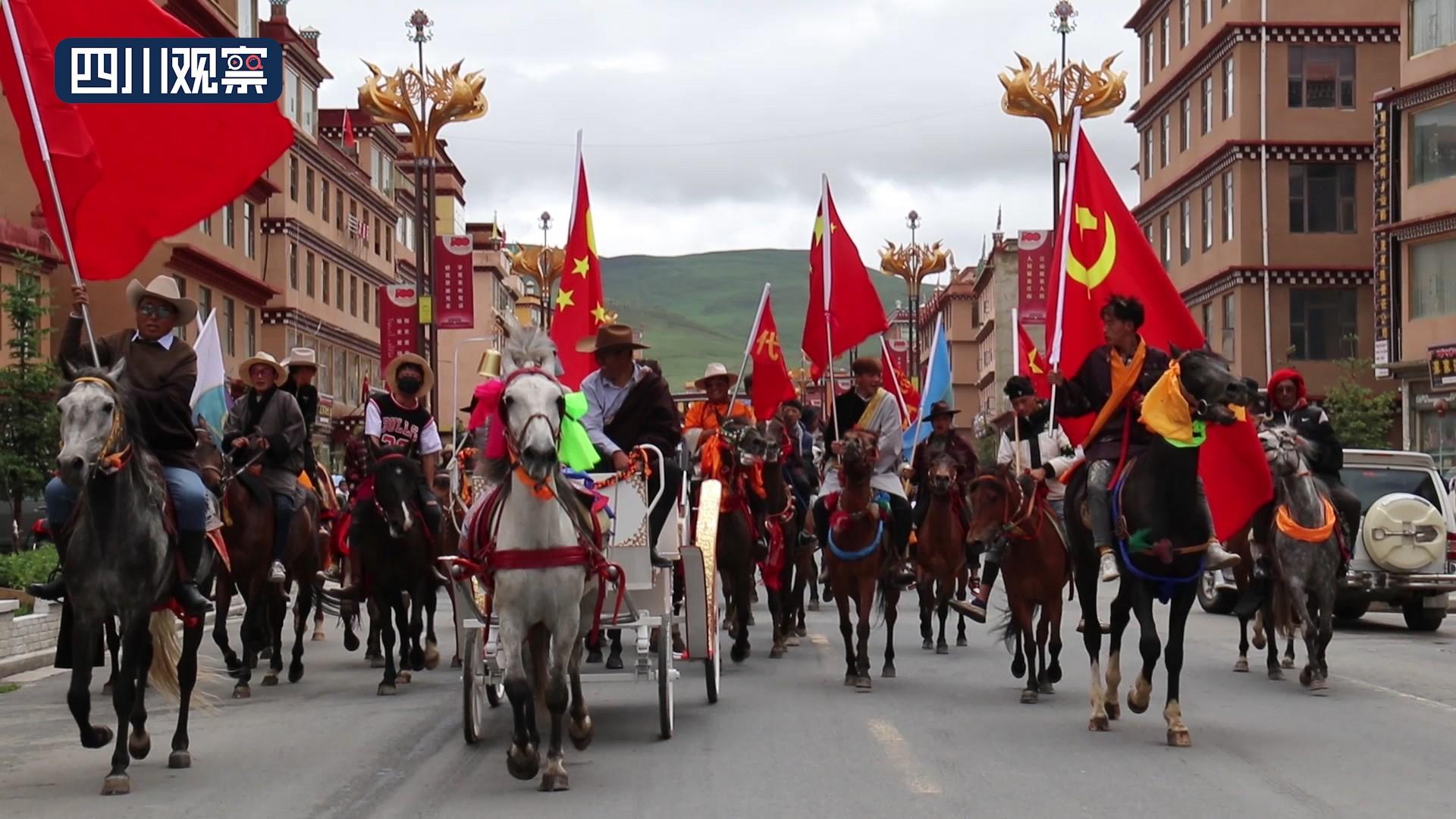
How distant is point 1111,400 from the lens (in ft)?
40.3

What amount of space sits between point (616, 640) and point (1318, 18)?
49975 millimetres

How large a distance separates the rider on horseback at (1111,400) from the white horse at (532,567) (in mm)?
3850

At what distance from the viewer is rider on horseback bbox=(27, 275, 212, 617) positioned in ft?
35.3

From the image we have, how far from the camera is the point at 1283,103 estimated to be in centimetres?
5862

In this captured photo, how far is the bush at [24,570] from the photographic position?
20391mm

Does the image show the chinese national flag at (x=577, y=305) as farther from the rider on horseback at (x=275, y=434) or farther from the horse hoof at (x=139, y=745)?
the horse hoof at (x=139, y=745)

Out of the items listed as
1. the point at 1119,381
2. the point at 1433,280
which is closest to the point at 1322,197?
the point at 1433,280

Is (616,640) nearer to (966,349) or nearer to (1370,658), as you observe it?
(1370,658)

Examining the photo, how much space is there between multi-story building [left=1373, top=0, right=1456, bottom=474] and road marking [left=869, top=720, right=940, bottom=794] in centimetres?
3728

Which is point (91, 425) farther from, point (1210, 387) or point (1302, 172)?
point (1302, 172)

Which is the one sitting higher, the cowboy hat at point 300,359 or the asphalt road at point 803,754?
the cowboy hat at point 300,359

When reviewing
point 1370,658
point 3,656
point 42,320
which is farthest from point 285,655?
point 42,320

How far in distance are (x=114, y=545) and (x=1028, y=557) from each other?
7183mm

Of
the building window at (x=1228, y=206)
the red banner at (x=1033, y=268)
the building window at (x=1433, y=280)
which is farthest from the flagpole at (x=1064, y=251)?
the building window at (x=1228, y=206)
